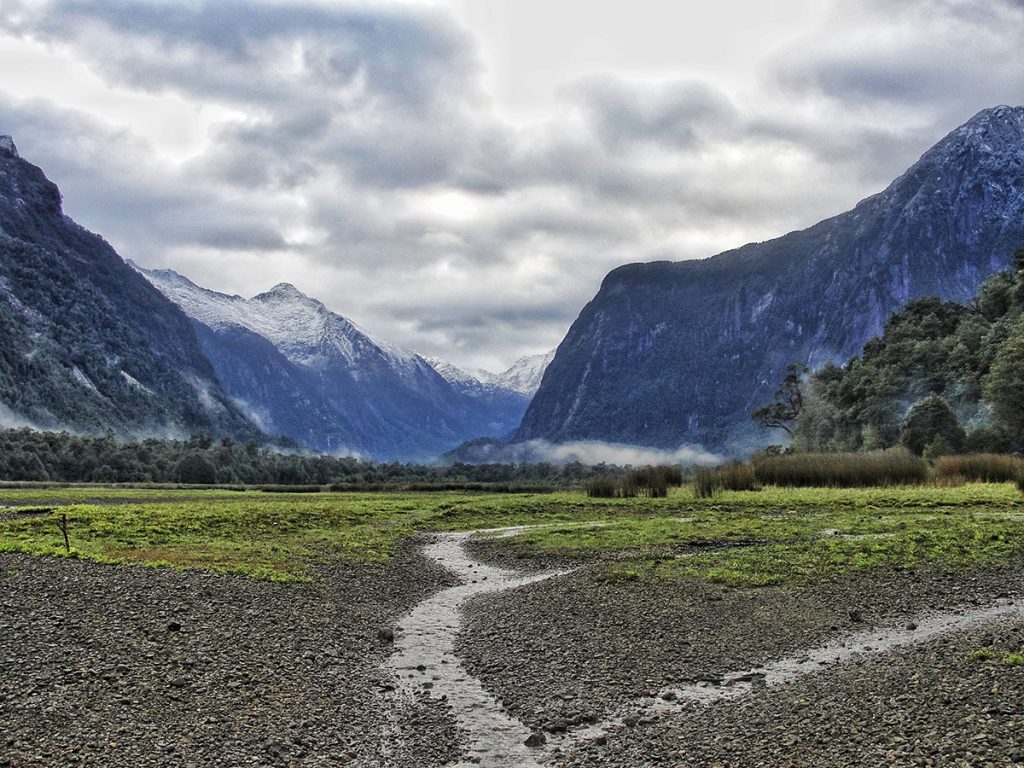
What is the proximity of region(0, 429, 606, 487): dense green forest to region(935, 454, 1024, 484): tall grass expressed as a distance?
5895 cm

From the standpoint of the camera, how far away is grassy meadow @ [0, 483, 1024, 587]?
2636 centimetres

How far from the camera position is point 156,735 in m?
12.3

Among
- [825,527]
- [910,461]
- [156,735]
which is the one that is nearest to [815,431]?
[910,461]

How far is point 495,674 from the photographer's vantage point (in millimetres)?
16625

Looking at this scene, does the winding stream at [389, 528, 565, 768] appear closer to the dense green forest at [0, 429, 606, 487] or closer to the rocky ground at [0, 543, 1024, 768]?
the rocky ground at [0, 543, 1024, 768]

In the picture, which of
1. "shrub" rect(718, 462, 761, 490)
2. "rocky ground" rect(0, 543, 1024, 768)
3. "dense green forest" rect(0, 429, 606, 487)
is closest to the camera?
"rocky ground" rect(0, 543, 1024, 768)

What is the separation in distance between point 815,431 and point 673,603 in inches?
3859

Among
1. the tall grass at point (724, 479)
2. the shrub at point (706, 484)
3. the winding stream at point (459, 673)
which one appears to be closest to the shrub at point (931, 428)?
the tall grass at point (724, 479)

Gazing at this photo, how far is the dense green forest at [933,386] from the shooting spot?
7506cm

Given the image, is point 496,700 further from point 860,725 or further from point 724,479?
point 724,479

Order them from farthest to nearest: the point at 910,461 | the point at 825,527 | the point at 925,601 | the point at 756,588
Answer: the point at 910,461 → the point at 825,527 → the point at 756,588 → the point at 925,601

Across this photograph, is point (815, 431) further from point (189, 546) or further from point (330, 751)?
point (330, 751)

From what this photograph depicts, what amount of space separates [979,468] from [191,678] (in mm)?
56233

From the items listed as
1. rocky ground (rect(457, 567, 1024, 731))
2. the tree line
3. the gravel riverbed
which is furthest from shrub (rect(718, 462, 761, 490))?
rocky ground (rect(457, 567, 1024, 731))
